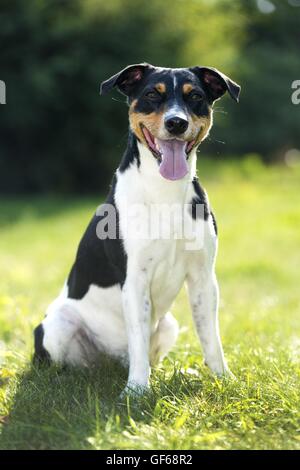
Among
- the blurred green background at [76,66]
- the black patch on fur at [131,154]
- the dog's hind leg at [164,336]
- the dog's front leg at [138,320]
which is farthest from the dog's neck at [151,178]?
the blurred green background at [76,66]

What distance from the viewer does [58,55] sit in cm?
1512

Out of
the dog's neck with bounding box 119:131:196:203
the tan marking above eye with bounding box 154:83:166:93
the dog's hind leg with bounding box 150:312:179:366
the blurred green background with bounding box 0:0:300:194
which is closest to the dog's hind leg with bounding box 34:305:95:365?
the dog's hind leg with bounding box 150:312:179:366

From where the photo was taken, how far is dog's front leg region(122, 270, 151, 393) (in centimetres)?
380

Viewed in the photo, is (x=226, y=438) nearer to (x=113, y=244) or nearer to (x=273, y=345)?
(x=113, y=244)

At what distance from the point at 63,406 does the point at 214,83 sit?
188 centimetres

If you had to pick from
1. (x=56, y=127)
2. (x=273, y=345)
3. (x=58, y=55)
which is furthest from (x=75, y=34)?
(x=273, y=345)

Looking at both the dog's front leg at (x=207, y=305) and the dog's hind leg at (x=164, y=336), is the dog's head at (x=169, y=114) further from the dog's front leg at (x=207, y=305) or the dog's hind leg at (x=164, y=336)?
the dog's hind leg at (x=164, y=336)

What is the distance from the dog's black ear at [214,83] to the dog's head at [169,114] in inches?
Answer: 2.5

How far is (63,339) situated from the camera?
4.29m

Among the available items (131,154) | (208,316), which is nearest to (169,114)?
(131,154)

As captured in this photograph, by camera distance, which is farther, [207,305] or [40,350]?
[40,350]
